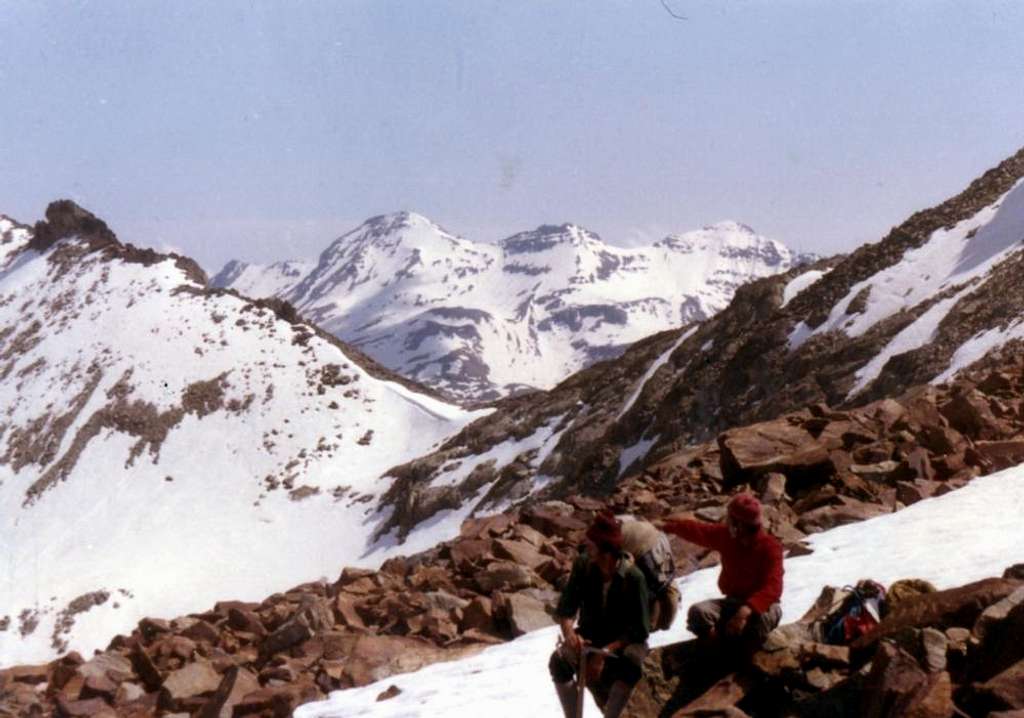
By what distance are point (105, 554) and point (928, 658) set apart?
53.6m

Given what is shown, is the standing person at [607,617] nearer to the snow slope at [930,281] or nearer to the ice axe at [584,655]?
the ice axe at [584,655]

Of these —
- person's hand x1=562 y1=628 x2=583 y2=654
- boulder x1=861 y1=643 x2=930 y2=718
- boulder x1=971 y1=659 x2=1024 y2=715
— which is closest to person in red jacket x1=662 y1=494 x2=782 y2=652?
boulder x1=861 y1=643 x2=930 y2=718

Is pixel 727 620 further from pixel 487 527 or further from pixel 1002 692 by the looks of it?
pixel 487 527

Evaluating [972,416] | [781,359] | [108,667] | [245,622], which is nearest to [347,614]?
[245,622]

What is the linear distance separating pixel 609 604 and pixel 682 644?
4.43 feet

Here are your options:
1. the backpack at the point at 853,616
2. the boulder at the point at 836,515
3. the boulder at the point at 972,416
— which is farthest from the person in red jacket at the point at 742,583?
the boulder at the point at 972,416

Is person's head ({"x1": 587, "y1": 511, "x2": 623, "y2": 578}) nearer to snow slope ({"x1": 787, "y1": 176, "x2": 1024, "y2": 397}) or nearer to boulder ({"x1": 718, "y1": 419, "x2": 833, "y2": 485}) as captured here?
A: boulder ({"x1": 718, "y1": 419, "x2": 833, "y2": 485})

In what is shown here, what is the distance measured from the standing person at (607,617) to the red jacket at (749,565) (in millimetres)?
1015

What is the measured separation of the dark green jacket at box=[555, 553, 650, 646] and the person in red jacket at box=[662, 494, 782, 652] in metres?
0.88

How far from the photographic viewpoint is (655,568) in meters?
6.66

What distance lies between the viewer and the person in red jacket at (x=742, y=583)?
6.86 meters

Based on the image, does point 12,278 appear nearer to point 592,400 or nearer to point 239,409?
point 239,409

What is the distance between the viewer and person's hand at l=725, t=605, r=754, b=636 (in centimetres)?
679

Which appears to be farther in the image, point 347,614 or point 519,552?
point 519,552
